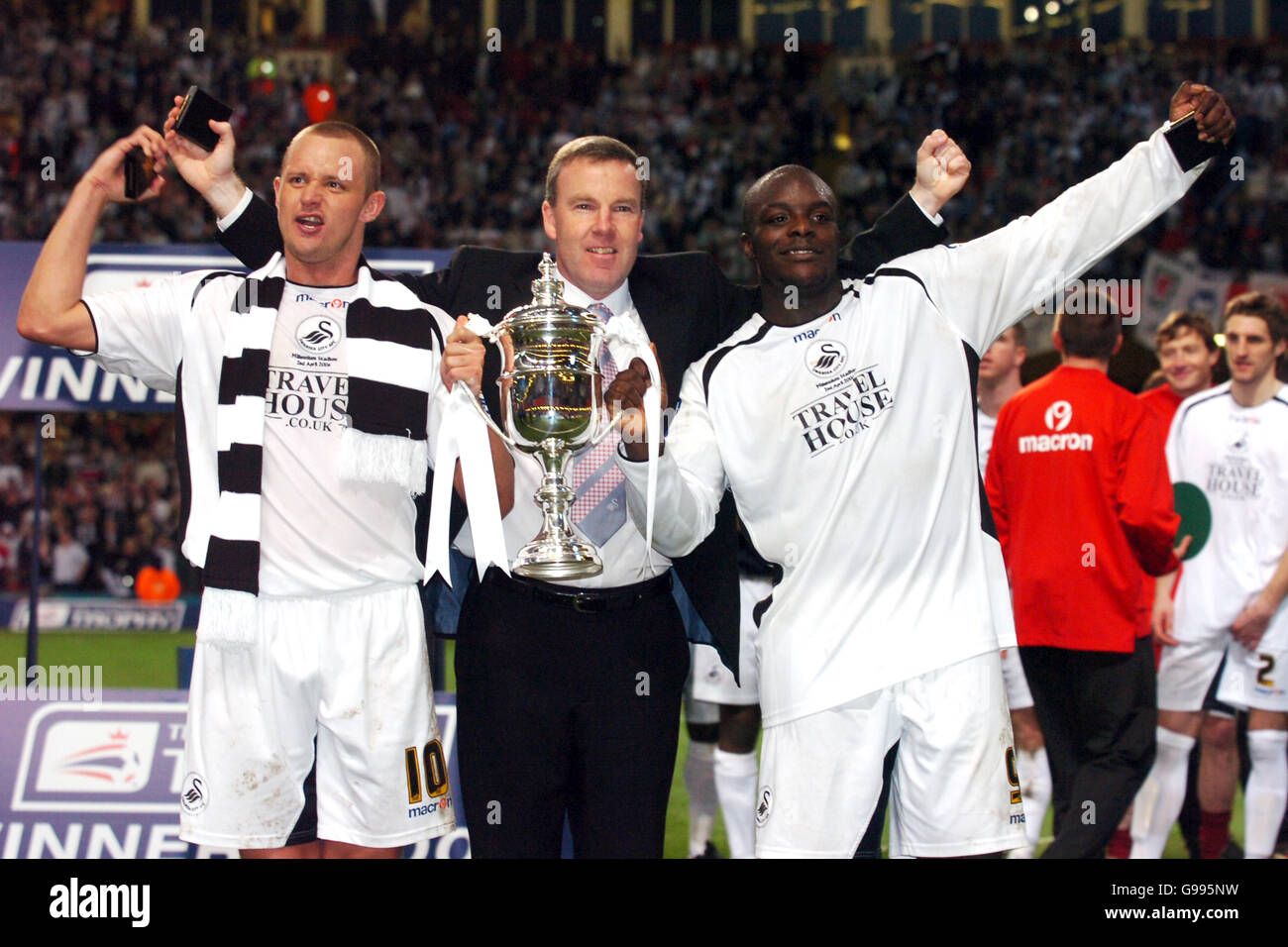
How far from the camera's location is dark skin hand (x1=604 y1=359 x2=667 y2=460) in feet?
10.0

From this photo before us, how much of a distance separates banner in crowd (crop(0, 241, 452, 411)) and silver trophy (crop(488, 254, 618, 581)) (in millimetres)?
2750

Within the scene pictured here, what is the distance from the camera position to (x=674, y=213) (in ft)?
66.3

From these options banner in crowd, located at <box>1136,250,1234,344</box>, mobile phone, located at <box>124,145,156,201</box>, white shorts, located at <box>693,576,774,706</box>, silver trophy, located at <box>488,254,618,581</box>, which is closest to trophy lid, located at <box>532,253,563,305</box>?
silver trophy, located at <box>488,254,618,581</box>

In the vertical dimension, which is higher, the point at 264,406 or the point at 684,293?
the point at 684,293

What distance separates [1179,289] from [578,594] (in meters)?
14.8

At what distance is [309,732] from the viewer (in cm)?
353

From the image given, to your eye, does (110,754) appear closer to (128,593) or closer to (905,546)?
(905,546)

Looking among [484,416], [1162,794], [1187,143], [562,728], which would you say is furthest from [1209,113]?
[1162,794]

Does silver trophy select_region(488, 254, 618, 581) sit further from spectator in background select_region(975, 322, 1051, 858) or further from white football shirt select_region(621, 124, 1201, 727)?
spectator in background select_region(975, 322, 1051, 858)

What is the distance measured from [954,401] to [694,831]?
3058 millimetres

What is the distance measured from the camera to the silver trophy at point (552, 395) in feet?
10.2

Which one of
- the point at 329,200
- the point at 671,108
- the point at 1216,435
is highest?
the point at 671,108

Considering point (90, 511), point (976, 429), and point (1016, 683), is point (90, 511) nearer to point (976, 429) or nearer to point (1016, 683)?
point (1016, 683)

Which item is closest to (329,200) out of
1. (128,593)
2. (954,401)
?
(954,401)
